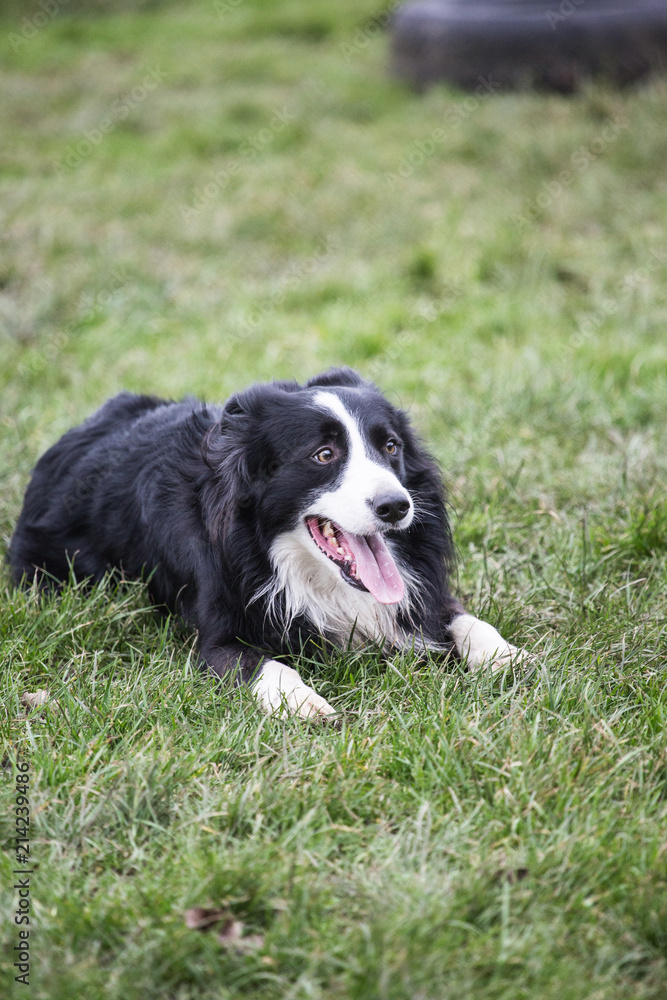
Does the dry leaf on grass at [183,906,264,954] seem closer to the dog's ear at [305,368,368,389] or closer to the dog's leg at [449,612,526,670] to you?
the dog's leg at [449,612,526,670]

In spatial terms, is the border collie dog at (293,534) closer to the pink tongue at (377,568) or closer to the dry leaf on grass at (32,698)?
the pink tongue at (377,568)

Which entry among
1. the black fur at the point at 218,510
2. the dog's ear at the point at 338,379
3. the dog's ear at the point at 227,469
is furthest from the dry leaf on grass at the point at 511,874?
the dog's ear at the point at 338,379

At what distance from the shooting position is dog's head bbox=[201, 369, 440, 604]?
2.82 metres

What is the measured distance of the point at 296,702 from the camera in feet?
8.80

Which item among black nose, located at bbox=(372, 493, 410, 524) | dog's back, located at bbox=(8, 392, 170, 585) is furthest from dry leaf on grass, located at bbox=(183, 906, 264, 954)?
dog's back, located at bbox=(8, 392, 170, 585)

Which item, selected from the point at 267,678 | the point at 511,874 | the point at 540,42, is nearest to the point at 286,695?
the point at 267,678

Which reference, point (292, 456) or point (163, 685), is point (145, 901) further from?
point (292, 456)

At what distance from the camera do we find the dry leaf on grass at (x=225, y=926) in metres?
1.92

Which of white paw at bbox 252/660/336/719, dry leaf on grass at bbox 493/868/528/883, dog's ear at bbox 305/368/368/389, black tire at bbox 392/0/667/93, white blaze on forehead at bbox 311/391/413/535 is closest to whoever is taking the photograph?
dry leaf on grass at bbox 493/868/528/883

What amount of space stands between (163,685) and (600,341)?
13.1 ft

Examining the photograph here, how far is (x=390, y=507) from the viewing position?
2.74 metres

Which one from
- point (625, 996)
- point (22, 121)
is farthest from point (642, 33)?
point (625, 996)

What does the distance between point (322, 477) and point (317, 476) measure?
0.02 metres

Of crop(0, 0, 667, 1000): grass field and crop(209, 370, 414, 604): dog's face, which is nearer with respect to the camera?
crop(0, 0, 667, 1000): grass field
